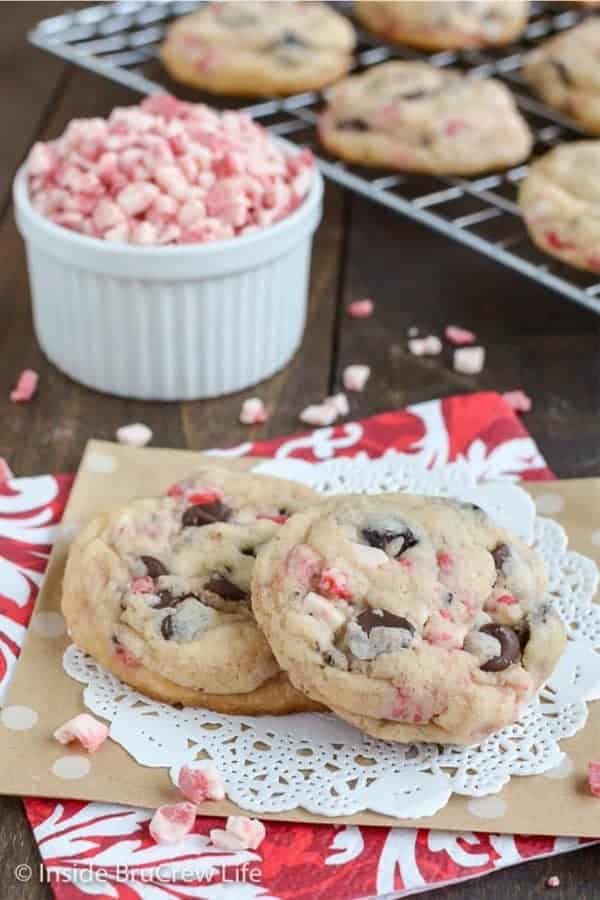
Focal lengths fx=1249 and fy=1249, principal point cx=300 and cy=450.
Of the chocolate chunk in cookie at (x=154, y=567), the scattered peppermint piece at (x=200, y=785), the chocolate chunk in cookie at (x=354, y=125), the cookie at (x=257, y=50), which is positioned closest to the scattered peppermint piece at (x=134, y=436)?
the chocolate chunk in cookie at (x=154, y=567)

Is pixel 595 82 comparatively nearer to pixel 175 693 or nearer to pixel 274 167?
pixel 274 167

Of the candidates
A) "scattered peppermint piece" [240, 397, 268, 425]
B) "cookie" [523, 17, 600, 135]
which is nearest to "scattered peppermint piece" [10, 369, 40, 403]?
"scattered peppermint piece" [240, 397, 268, 425]

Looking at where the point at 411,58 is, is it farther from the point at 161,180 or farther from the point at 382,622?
the point at 382,622

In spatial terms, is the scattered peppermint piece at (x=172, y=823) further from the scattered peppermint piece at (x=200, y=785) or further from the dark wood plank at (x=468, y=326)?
the dark wood plank at (x=468, y=326)

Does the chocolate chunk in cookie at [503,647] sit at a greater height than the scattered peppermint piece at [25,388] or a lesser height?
greater

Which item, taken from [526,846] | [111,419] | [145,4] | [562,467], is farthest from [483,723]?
[145,4]

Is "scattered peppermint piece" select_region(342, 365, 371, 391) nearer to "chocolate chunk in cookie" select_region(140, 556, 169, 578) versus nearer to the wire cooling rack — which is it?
the wire cooling rack
